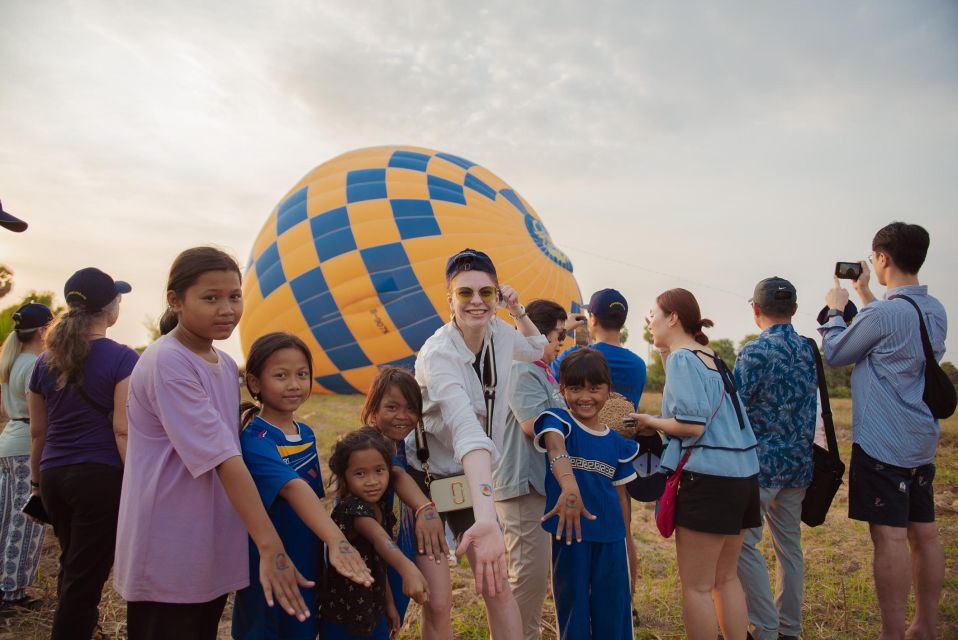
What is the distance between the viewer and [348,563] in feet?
6.67

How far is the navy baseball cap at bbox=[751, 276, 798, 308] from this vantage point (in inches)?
146

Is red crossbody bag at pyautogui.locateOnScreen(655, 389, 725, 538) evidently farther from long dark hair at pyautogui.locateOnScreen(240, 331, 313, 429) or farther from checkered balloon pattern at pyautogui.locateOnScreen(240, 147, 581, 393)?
checkered balloon pattern at pyautogui.locateOnScreen(240, 147, 581, 393)

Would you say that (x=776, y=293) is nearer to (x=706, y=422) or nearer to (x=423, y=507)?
(x=706, y=422)

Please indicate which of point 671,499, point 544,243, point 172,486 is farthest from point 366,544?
point 544,243

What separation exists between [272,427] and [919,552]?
11.8 ft

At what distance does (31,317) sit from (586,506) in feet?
13.1

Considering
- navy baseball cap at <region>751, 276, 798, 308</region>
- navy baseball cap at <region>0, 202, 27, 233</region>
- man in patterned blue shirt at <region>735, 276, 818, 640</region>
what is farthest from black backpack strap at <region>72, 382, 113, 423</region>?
navy baseball cap at <region>751, 276, 798, 308</region>

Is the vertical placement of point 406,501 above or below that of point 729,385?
below

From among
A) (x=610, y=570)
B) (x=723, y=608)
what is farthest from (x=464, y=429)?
(x=723, y=608)

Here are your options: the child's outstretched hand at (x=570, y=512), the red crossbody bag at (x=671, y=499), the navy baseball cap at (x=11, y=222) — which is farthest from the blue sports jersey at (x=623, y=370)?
the navy baseball cap at (x=11, y=222)

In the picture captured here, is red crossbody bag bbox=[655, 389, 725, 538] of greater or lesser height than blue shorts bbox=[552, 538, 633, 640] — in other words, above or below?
above

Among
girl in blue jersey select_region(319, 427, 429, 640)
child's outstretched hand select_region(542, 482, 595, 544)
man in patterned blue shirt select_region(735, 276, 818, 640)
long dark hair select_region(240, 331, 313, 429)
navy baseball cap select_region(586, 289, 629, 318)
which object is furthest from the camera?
navy baseball cap select_region(586, 289, 629, 318)

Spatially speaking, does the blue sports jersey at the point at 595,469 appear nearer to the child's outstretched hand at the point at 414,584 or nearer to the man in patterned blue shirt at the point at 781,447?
the child's outstretched hand at the point at 414,584

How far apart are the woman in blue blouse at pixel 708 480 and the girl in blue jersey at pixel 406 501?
1.17 metres
